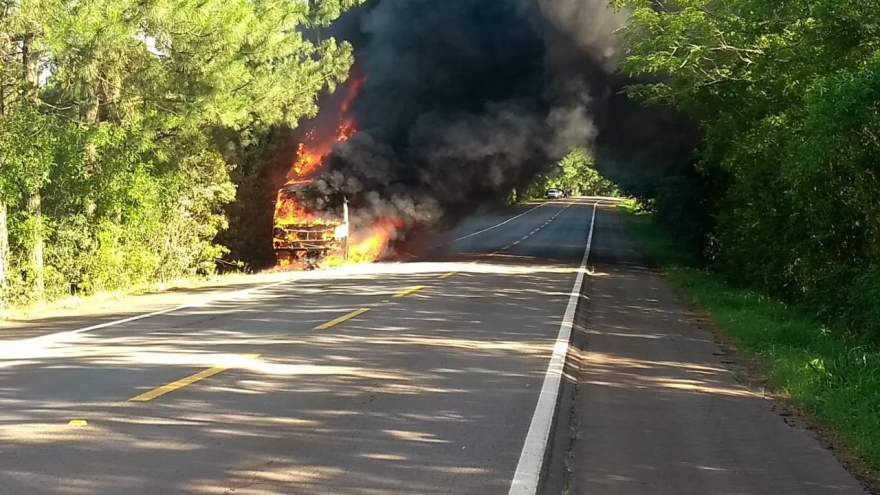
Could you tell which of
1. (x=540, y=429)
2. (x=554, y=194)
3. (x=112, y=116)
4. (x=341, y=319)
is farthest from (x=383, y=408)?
(x=554, y=194)

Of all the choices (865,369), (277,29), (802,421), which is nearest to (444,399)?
Result: (802,421)

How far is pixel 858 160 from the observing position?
1367 cm

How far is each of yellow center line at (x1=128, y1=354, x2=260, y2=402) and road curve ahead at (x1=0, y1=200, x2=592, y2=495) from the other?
18 millimetres

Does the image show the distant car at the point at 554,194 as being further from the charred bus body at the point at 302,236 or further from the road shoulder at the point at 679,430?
the road shoulder at the point at 679,430

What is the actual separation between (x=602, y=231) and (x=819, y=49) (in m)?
40.2

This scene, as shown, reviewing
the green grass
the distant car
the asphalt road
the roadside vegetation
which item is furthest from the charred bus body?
the distant car

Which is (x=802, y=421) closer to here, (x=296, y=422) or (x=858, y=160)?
(x=296, y=422)

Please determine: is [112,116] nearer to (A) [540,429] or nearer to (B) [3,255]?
(B) [3,255]

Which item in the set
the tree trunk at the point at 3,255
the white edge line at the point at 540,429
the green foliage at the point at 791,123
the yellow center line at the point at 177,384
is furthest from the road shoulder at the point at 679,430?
the tree trunk at the point at 3,255

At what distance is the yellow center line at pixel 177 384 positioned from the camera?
830 centimetres

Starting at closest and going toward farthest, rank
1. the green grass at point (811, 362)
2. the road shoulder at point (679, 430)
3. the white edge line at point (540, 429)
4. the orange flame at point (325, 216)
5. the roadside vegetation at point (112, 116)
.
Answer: the white edge line at point (540, 429), the road shoulder at point (679, 430), the green grass at point (811, 362), the roadside vegetation at point (112, 116), the orange flame at point (325, 216)

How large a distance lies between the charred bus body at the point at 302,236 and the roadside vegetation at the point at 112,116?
136 inches

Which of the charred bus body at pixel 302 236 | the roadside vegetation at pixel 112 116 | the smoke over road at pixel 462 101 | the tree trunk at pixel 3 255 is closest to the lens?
the roadside vegetation at pixel 112 116

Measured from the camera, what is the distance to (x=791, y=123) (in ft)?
56.0
